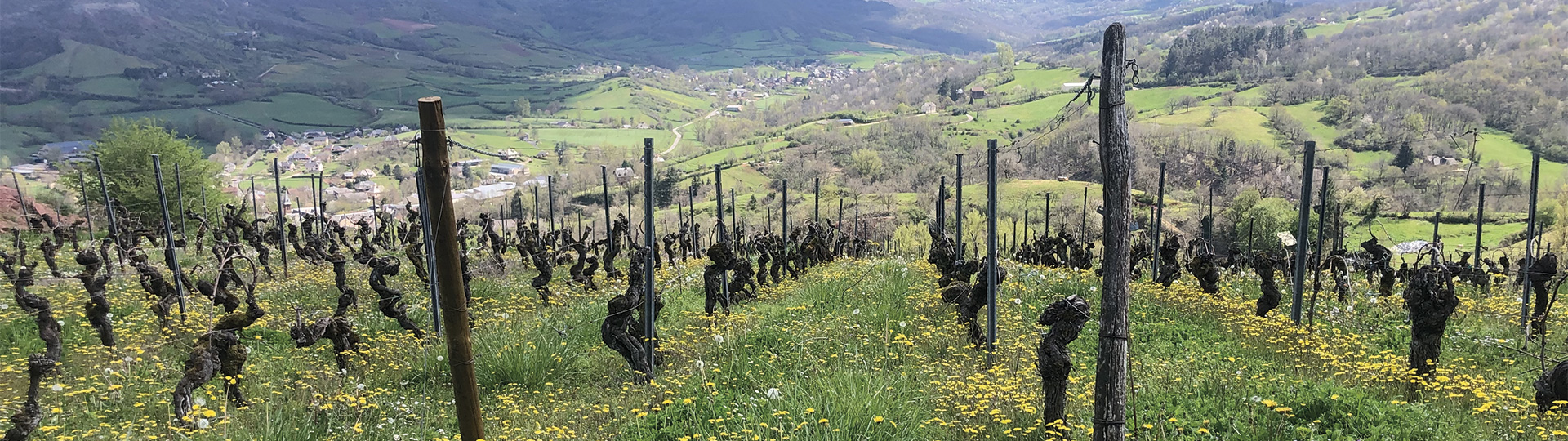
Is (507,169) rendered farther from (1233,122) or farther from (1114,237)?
(1114,237)

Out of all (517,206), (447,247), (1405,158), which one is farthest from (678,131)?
(447,247)

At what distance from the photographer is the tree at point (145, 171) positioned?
25750 millimetres

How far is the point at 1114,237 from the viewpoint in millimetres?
3531

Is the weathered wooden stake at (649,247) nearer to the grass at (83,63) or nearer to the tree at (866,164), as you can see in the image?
the tree at (866,164)

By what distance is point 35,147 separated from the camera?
89.4m

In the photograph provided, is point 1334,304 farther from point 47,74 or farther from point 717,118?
point 47,74

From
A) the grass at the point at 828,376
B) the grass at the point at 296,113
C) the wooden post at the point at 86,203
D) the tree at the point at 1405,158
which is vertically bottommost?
the tree at the point at 1405,158

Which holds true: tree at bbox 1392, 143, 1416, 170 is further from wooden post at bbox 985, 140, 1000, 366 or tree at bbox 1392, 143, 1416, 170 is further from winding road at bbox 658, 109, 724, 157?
winding road at bbox 658, 109, 724, 157

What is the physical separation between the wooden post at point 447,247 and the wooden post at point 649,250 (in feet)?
7.39

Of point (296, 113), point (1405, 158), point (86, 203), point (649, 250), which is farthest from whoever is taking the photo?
point (296, 113)

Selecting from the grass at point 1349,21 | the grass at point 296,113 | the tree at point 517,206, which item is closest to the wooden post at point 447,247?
the tree at point 517,206

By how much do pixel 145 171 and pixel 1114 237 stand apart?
33.3m

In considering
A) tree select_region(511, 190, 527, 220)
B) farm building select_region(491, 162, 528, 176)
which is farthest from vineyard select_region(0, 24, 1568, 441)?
farm building select_region(491, 162, 528, 176)

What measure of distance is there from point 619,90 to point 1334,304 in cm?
17130
